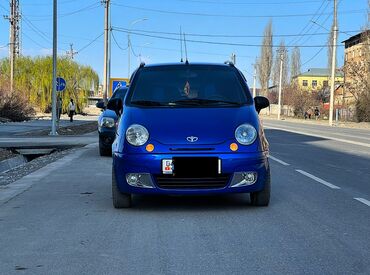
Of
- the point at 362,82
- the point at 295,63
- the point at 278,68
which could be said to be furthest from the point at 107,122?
the point at 295,63

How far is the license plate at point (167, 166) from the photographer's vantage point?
6.34 m

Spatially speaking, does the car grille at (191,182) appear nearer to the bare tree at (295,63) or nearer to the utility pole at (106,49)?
the utility pole at (106,49)

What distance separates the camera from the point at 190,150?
6320 mm

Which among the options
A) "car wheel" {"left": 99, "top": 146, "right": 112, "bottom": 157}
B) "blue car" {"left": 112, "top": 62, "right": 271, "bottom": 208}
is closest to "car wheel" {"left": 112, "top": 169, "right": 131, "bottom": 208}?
"blue car" {"left": 112, "top": 62, "right": 271, "bottom": 208}

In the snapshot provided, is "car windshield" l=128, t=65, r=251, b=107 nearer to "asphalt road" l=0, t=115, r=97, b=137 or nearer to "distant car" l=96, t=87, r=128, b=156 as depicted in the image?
"distant car" l=96, t=87, r=128, b=156

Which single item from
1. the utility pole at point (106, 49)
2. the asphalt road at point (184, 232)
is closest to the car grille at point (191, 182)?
the asphalt road at point (184, 232)

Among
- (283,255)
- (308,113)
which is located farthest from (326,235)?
(308,113)

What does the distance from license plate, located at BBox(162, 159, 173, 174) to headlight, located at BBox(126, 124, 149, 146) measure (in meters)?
0.36

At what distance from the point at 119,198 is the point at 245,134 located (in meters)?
1.80

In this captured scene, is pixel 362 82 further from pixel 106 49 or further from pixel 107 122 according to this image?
pixel 107 122

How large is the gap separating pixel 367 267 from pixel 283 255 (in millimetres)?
731

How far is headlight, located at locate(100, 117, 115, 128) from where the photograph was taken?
13781 mm

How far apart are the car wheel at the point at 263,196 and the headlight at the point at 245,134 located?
55cm

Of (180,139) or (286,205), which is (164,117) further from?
(286,205)
